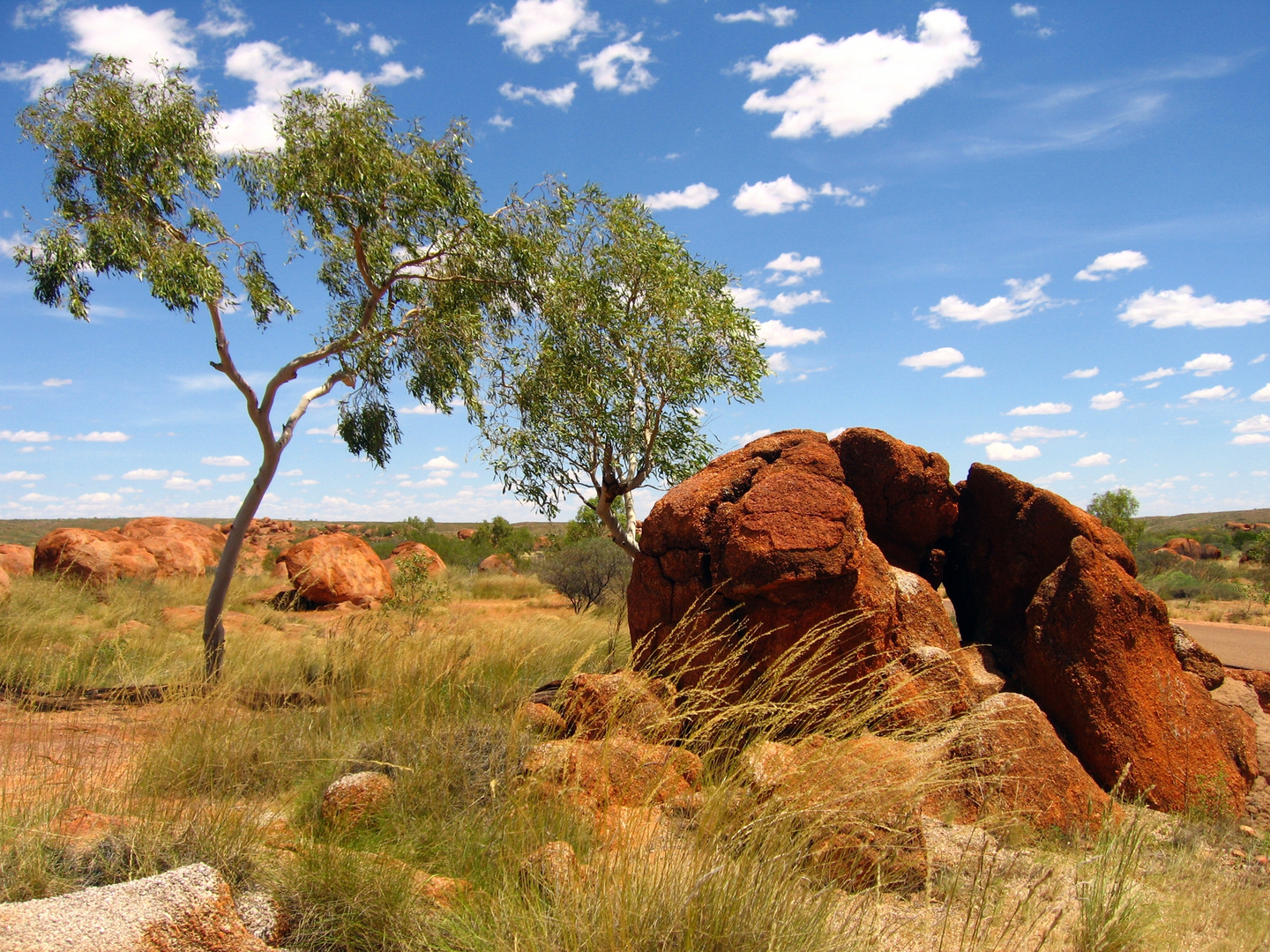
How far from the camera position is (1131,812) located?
217 inches

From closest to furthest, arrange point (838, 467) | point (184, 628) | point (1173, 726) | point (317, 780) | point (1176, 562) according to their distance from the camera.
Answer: point (317, 780)
point (1173, 726)
point (838, 467)
point (184, 628)
point (1176, 562)

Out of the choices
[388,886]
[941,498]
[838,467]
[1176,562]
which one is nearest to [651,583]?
[838,467]

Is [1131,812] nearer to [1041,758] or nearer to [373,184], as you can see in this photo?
[1041,758]

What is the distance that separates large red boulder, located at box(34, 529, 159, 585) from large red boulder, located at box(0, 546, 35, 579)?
81 centimetres

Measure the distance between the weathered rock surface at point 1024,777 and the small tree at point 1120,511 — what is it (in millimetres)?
33137

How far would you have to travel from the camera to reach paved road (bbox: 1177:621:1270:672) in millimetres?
15278

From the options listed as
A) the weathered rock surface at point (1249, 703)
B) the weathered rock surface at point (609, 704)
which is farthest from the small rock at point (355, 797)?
the weathered rock surface at point (1249, 703)

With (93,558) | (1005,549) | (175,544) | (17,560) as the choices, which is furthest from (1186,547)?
(17,560)

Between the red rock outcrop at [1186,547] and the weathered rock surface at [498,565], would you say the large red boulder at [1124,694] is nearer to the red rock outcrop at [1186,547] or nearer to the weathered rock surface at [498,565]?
the weathered rock surface at [498,565]

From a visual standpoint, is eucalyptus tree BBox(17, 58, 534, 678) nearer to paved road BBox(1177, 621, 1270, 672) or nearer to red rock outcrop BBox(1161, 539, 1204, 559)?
paved road BBox(1177, 621, 1270, 672)

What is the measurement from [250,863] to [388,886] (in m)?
0.65

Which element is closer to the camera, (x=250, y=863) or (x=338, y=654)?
(x=250, y=863)

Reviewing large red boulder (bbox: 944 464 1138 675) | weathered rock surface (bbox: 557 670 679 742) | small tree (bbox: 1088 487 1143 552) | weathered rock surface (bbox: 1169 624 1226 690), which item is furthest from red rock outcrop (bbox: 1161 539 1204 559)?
weathered rock surface (bbox: 557 670 679 742)

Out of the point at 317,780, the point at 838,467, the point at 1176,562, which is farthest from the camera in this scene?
the point at 1176,562
